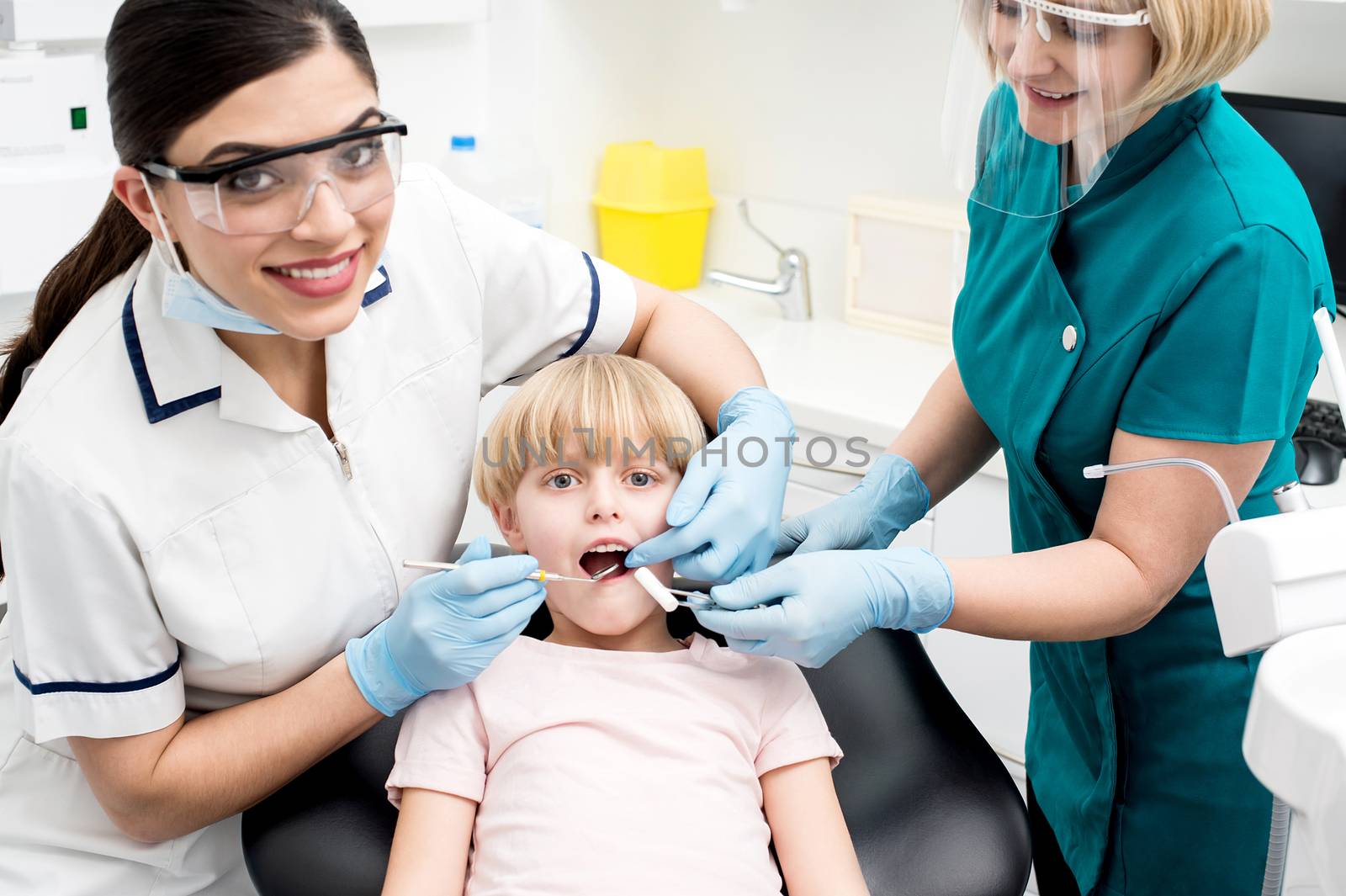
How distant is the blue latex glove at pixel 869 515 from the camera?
155 centimetres

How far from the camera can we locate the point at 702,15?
2990 mm

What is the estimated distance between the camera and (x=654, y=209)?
2.91 metres

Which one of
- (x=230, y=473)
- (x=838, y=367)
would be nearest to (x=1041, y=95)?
(x=230, y=473)

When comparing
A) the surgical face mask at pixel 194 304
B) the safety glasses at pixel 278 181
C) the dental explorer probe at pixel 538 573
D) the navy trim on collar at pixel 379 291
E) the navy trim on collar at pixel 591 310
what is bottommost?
the dental explorer probe at pixel 538 573

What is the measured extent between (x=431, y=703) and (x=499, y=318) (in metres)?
0.49

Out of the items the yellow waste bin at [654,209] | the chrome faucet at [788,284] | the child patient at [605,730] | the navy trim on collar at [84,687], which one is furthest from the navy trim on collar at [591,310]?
the yellow waste bin at [654,209]

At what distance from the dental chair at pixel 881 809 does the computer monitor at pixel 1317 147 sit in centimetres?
129

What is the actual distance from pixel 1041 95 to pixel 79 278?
0.99m

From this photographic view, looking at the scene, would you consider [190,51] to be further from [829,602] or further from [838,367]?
[838,367]

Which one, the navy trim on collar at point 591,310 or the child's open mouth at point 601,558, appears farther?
the navy trim on collar at point 591,310

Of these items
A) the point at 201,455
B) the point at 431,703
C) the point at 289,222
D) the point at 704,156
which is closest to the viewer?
the point at 289,222

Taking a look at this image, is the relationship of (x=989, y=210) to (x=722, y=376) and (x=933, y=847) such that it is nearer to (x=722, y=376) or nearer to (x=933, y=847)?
(x=722, y=376)

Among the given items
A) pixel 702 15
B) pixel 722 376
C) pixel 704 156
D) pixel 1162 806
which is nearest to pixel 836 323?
pixel 704 156

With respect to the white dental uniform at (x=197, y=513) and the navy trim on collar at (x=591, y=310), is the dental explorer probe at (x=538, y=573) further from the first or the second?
the navy trim on collar at (x=591, y=310)
